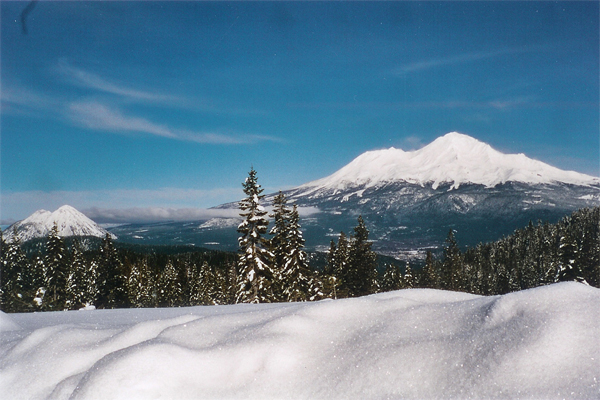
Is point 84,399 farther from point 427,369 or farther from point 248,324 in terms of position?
point 427,369

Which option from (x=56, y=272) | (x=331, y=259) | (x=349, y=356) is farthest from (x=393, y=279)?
(x=349, y=356)

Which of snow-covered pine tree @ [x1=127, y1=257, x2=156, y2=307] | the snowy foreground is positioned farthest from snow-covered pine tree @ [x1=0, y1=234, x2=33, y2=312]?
the snowy foreground

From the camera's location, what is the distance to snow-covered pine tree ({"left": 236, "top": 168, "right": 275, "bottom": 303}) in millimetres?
23047

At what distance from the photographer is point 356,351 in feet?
9.12

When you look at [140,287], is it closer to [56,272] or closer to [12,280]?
[56,272]

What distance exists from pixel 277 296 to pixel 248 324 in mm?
25997

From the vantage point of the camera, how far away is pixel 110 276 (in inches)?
1631

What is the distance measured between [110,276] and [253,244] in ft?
92.6

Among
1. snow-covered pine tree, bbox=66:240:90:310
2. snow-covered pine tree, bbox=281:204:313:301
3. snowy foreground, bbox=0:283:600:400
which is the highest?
snowy foreground, bbox=0:283:600:400

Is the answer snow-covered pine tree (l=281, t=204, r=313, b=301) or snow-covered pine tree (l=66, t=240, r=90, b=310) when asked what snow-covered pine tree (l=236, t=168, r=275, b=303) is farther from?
snow-covered pine tree (l=66, t=240, r=90, b=310)

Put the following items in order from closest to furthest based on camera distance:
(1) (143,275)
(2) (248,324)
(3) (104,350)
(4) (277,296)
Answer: (3) (104,350)
(2) (248,324)
(4) (277,296)
(1) (143,275)

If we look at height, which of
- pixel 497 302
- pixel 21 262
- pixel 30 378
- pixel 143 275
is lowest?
pixel 143 275

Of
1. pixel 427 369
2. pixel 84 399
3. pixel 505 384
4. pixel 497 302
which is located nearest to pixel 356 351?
pixel 427 369

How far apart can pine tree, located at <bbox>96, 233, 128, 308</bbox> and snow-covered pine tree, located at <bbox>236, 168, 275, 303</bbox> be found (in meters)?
26.1
